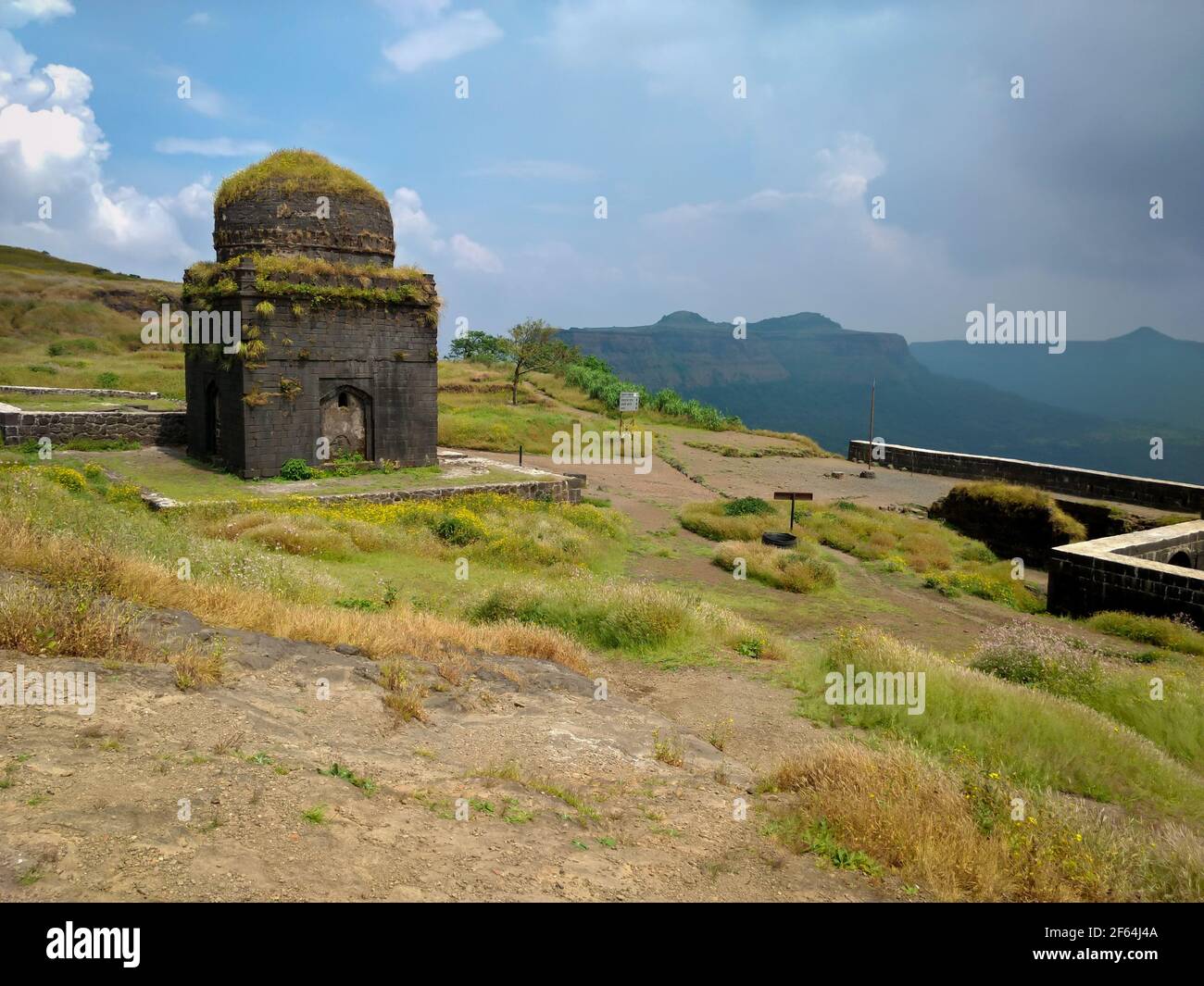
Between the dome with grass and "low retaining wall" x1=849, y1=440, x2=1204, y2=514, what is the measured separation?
22896mm

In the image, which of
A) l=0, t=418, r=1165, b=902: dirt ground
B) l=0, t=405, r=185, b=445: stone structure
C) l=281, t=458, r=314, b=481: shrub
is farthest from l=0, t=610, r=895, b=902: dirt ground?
l=0, t=405, r=185, b=445: stone structure

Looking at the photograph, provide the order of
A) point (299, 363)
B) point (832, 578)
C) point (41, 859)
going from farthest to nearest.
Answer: point (299, 363) → point (832, 578) → point (41, 859)

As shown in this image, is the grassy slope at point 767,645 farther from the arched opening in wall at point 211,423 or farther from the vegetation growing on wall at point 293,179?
the vegetation growing on wall at point 293,179

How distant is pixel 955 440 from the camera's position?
19075 cm

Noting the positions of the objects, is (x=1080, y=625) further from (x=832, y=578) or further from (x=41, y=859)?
(x=41, y=859)

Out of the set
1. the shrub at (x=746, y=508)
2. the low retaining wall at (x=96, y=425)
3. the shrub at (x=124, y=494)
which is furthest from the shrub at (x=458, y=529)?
the low retaining wall at (x=96, y=425)

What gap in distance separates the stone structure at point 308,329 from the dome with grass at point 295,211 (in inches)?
1.0

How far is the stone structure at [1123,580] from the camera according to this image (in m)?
15.0

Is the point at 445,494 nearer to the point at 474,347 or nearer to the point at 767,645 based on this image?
the point at 767,645

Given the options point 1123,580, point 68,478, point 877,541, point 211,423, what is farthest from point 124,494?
point 1123,580
